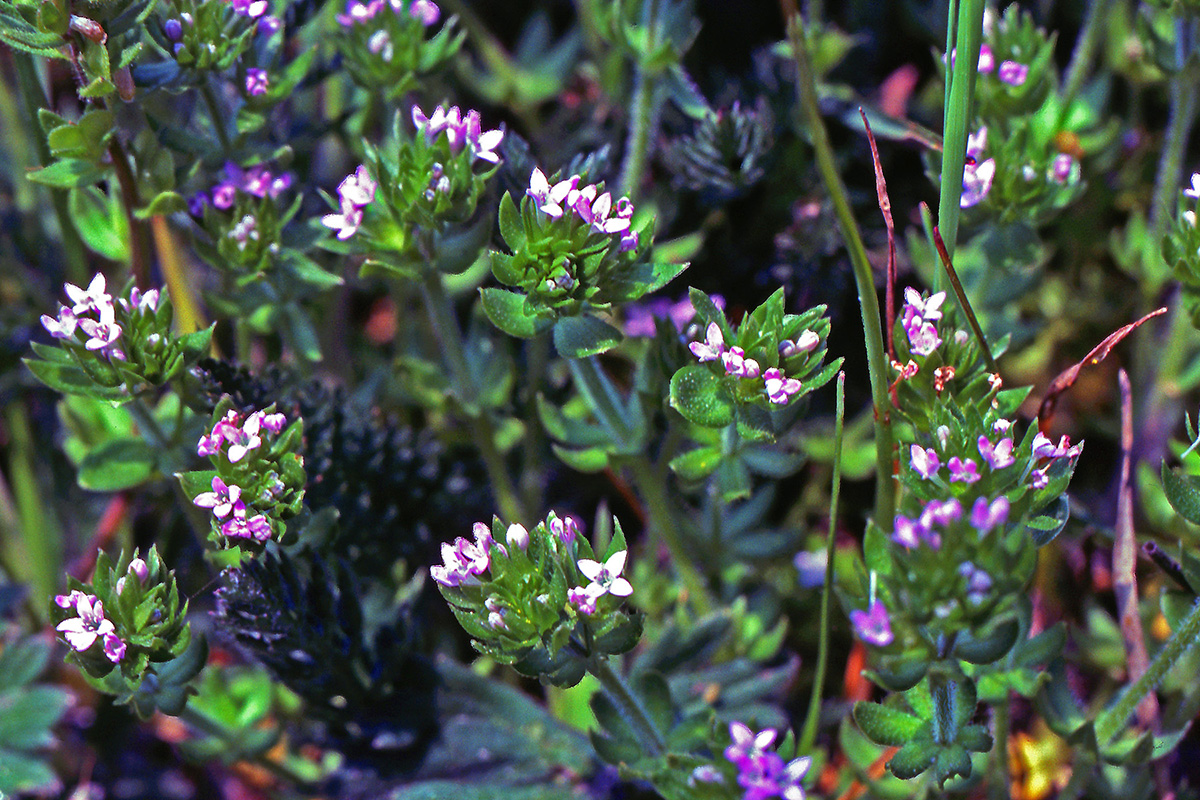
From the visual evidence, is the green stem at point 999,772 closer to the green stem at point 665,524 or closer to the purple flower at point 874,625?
the green stem at point 665,524

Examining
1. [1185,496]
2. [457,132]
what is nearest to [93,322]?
[457,132]

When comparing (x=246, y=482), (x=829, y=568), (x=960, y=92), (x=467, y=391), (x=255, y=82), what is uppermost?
(x=960, y=92)

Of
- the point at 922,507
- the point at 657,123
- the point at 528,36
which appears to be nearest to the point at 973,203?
the point at 922,507

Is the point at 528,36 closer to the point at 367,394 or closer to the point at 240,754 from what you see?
the point at 367,394

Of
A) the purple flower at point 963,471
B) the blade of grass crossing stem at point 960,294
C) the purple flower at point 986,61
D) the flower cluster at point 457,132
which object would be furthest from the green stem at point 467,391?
the purple flower at point 986,61

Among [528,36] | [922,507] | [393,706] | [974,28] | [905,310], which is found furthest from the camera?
[528,36]

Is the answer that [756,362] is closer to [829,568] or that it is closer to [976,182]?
[829,568]
